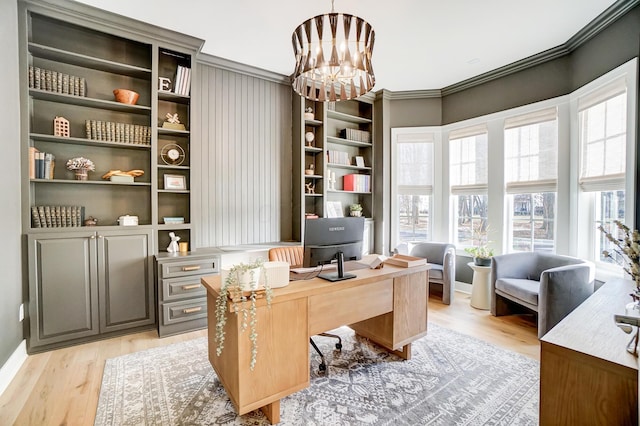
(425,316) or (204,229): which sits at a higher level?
(204,229)

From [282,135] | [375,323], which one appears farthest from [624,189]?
[282,135]

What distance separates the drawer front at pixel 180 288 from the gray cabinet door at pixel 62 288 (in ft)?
1.89

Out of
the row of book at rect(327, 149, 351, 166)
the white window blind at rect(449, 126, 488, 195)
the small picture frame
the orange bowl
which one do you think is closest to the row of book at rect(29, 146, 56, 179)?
the orange bowl

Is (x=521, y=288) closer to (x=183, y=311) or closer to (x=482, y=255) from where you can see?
(x=482, y=255)

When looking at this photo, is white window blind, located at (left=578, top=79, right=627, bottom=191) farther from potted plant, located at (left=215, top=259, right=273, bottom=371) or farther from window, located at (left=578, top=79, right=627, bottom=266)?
potted plant, located at (left=215, top=259, right=273, bottom=371)

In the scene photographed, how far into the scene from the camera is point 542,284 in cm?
260

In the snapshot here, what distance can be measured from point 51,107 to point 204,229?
1.79 meters

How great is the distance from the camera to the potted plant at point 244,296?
1.55 m

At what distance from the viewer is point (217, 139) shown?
3562mm

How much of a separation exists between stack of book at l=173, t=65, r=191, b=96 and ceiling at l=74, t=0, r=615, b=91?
361 millimetres

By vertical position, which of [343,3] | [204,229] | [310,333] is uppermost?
[343,3]

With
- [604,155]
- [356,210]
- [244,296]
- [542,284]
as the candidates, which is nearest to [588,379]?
[244,296]

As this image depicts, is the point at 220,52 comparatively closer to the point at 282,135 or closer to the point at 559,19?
the point at 282,135

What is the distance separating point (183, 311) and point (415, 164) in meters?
3.71
